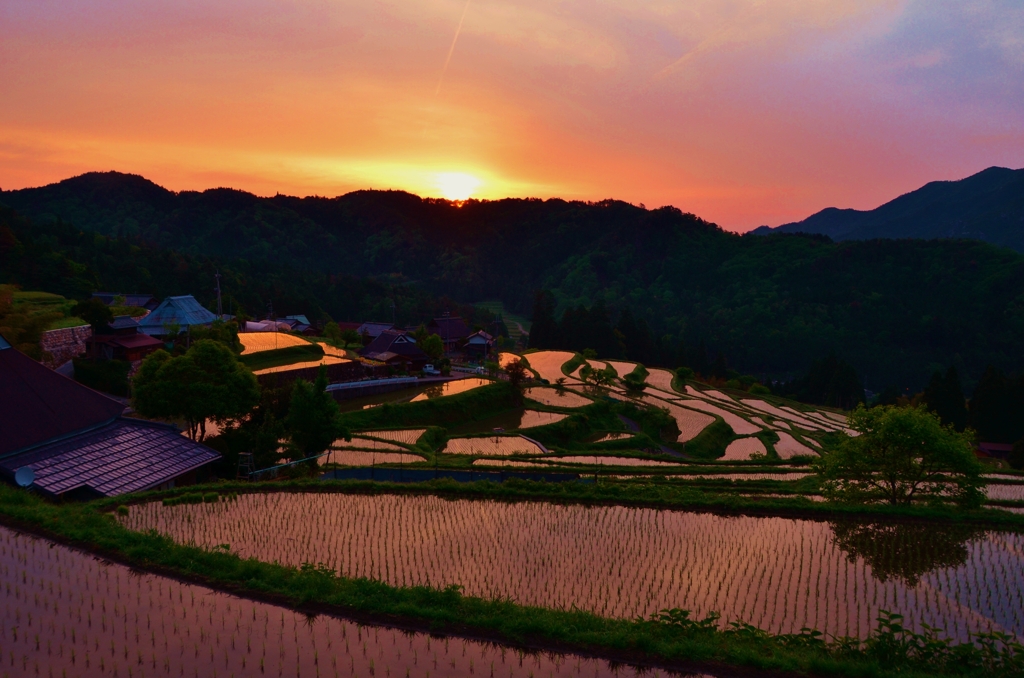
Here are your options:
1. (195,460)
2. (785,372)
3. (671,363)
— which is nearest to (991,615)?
(195,460)

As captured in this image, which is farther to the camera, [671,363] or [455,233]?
[455,233]

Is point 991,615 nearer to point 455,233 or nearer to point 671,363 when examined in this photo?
point 671,363

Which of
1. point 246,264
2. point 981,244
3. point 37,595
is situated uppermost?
point 981,244

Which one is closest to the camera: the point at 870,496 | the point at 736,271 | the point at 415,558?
the point at 415,558

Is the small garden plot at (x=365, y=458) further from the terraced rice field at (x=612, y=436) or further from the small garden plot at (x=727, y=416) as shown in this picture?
the small garden plot at (x=727, y=416)

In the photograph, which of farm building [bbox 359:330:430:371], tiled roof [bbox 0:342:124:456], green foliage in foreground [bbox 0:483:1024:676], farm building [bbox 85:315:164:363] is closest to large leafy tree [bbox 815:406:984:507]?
green foliage in foreground [bbox 0:483:1024:676]

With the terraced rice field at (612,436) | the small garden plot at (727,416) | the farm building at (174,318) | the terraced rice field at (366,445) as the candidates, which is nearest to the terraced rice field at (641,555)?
the terraced rice field at (366,445)

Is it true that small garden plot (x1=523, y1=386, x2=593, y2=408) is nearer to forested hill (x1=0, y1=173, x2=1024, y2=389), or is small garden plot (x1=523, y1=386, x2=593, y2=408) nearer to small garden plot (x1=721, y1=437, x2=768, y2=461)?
small garden plot (x1=721, y1=437, x2=768, y2=461)
